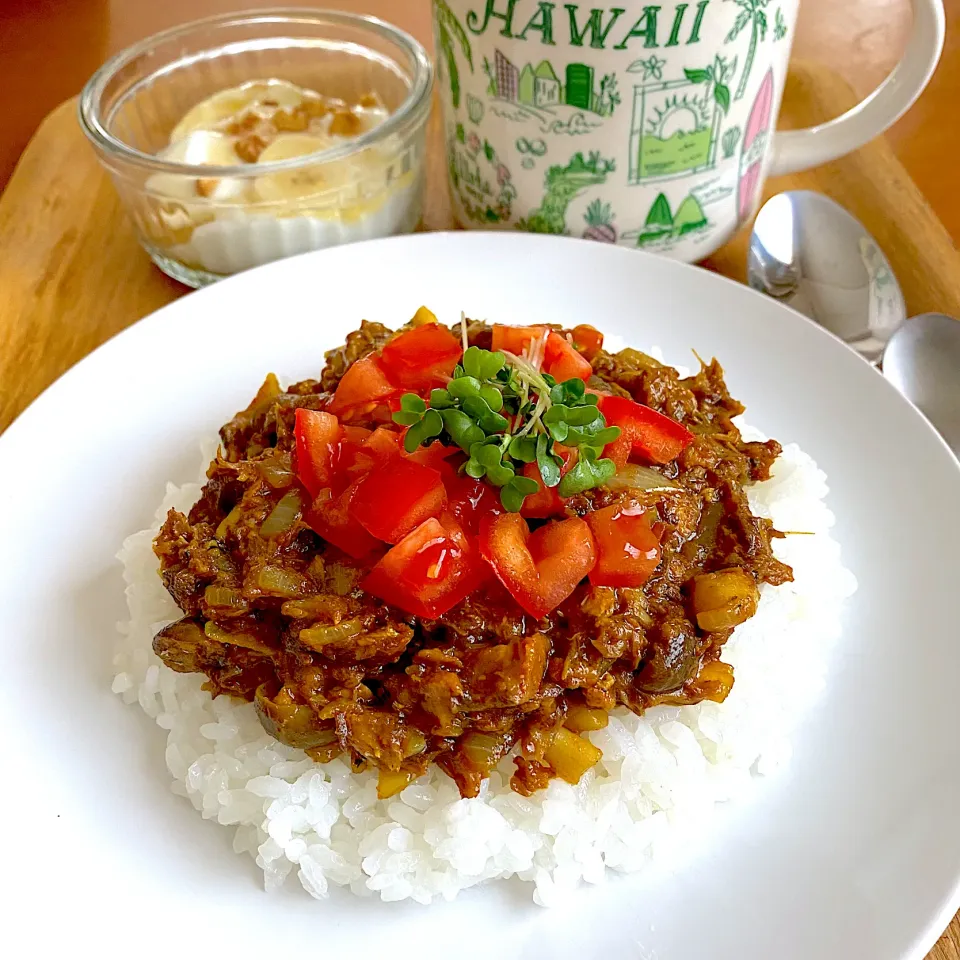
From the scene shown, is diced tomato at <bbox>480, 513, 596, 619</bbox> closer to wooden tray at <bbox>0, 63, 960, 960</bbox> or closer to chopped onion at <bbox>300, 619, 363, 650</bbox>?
chopped onion at <bbox>300, 619, 363, 650</bbox>

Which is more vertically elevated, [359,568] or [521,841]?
[359,568]

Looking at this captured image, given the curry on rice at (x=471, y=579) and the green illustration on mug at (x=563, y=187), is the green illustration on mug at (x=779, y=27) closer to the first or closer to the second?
the green illustration on mug at (x=563, y=187)

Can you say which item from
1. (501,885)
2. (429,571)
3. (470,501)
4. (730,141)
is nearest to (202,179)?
Result: (730,141)

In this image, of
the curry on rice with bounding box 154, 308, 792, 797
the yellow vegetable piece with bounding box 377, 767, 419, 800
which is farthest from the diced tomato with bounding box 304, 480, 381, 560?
the yellow vegetable piece with bounding box 377, 767, 419, 800

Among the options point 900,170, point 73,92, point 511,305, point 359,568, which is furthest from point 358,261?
point 73,92

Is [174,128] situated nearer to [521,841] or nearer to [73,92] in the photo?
[73,92]

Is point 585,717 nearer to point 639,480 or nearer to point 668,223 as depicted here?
point 639,480

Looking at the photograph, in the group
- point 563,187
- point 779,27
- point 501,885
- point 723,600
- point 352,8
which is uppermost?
point 779,27
